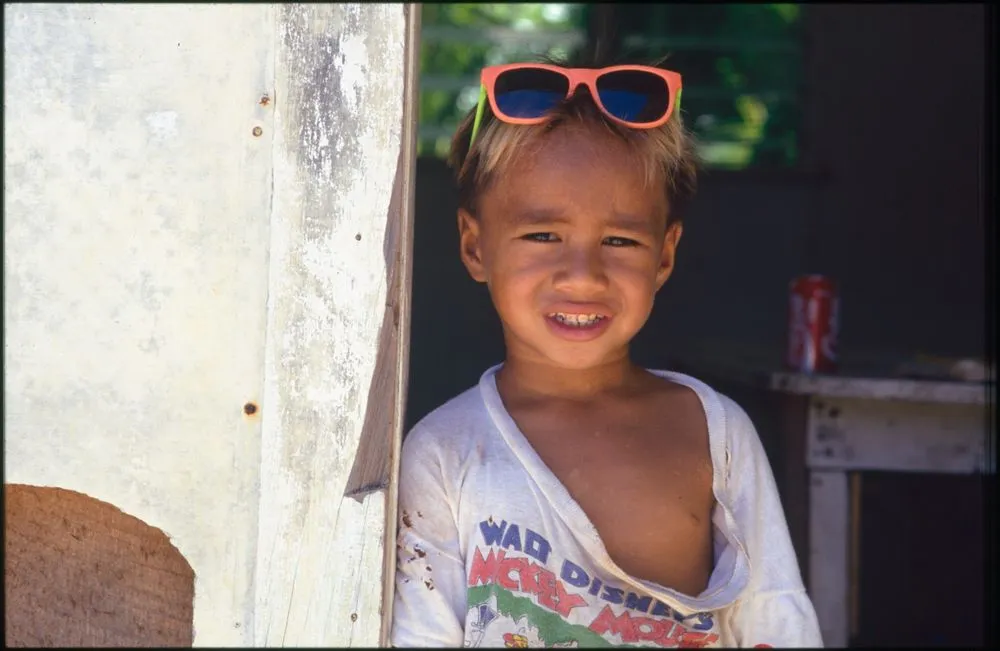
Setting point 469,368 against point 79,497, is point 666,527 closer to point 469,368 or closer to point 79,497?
point 79,497

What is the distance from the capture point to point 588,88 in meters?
2.08

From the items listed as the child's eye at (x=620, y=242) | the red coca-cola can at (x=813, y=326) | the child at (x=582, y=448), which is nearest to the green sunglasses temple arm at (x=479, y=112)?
the child at (x=582, y=448)

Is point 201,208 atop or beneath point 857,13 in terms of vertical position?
beneath

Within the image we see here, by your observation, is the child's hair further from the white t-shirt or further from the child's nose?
the white t-shirt

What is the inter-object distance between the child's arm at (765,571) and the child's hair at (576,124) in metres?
0.55

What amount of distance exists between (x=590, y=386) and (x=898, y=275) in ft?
14.0

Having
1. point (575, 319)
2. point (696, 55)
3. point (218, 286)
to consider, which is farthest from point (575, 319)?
point (696, 55)

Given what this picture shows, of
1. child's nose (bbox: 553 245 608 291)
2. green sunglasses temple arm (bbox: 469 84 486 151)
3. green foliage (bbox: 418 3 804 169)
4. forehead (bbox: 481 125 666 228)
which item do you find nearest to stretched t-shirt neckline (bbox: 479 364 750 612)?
child's nose (bbox: 553 245 608 291)

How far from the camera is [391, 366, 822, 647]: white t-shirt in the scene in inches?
73.3

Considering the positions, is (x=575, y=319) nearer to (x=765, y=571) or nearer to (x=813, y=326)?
(x=765, y=571)

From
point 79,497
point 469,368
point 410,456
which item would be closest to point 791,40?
point 469,368

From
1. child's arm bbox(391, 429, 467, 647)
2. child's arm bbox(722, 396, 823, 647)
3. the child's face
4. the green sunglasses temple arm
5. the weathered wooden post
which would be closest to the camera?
the weathered wooden post

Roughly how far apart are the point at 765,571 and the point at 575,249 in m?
0.66

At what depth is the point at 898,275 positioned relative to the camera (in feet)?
19.5
